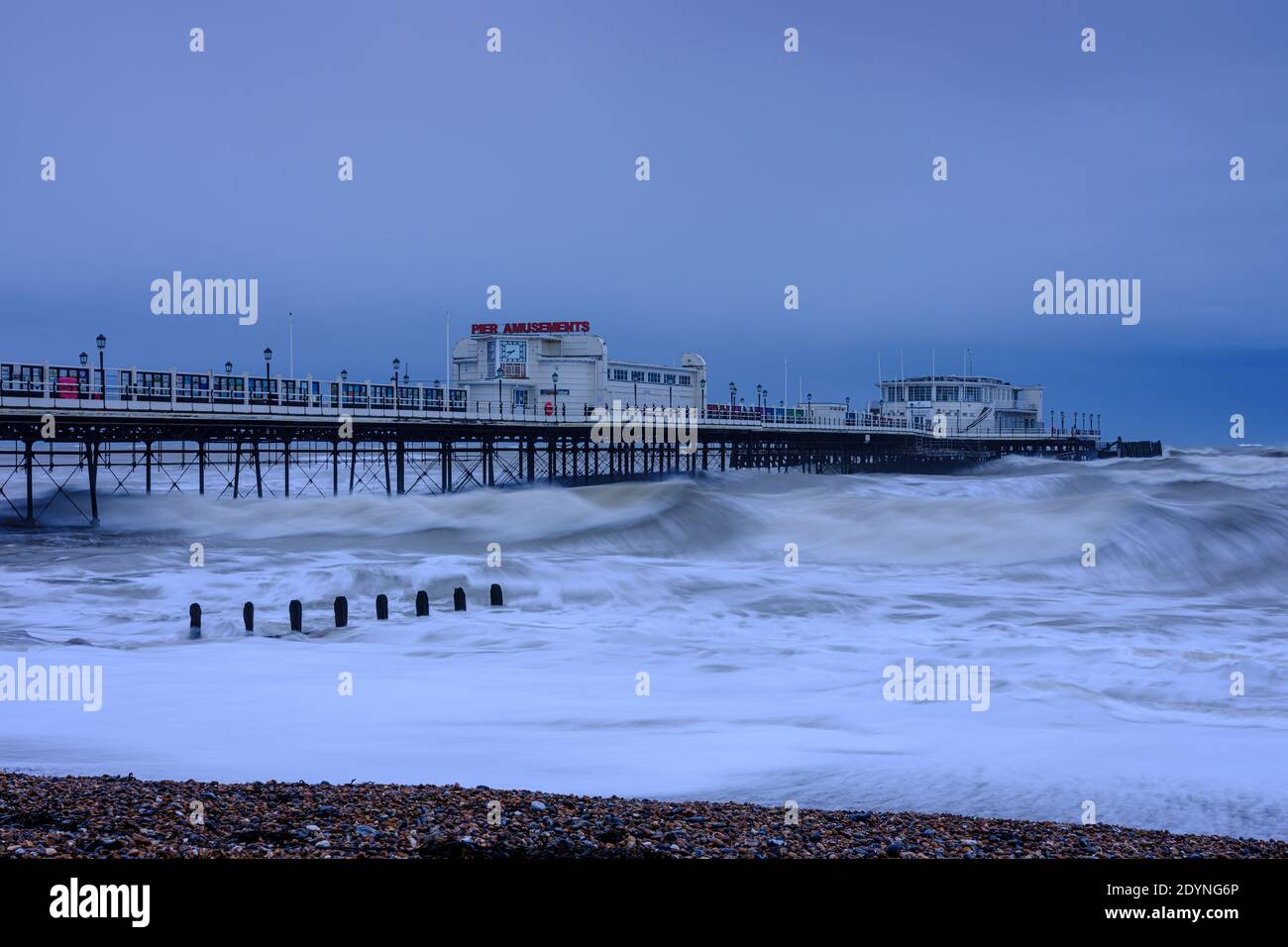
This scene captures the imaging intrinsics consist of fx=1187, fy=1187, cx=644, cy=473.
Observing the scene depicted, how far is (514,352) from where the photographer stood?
8156cm

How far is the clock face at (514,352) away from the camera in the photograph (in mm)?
81500

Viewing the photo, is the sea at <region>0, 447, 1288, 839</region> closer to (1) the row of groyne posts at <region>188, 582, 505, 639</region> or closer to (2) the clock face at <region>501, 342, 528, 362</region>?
(1) the row of groyne posts at <region>188, 582, 505, 639</region>

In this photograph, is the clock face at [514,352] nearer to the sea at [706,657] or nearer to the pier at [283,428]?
the pier at [283,428]

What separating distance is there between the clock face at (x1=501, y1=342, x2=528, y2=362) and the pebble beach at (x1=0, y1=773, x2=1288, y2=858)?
7210 cm

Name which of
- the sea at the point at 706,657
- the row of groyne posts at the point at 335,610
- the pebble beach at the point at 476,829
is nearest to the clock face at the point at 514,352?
the sea at the point at 706,657

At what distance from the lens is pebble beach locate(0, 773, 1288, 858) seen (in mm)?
7715

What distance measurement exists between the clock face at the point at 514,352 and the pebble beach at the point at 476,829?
7210 centimetres

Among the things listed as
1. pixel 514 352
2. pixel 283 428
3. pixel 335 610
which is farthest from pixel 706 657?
pixel 514 352

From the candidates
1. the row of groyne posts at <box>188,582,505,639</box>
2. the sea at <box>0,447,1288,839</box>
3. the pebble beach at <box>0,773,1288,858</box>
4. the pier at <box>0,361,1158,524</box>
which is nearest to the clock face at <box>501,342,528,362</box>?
the pier at <box>0,361,1158,524</box>

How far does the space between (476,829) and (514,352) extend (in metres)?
74.6

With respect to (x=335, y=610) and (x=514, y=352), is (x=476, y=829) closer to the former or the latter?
(x=335, y=610)

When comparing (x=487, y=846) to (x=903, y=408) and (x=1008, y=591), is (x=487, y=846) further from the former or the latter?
Result: (x=903, y=408)
